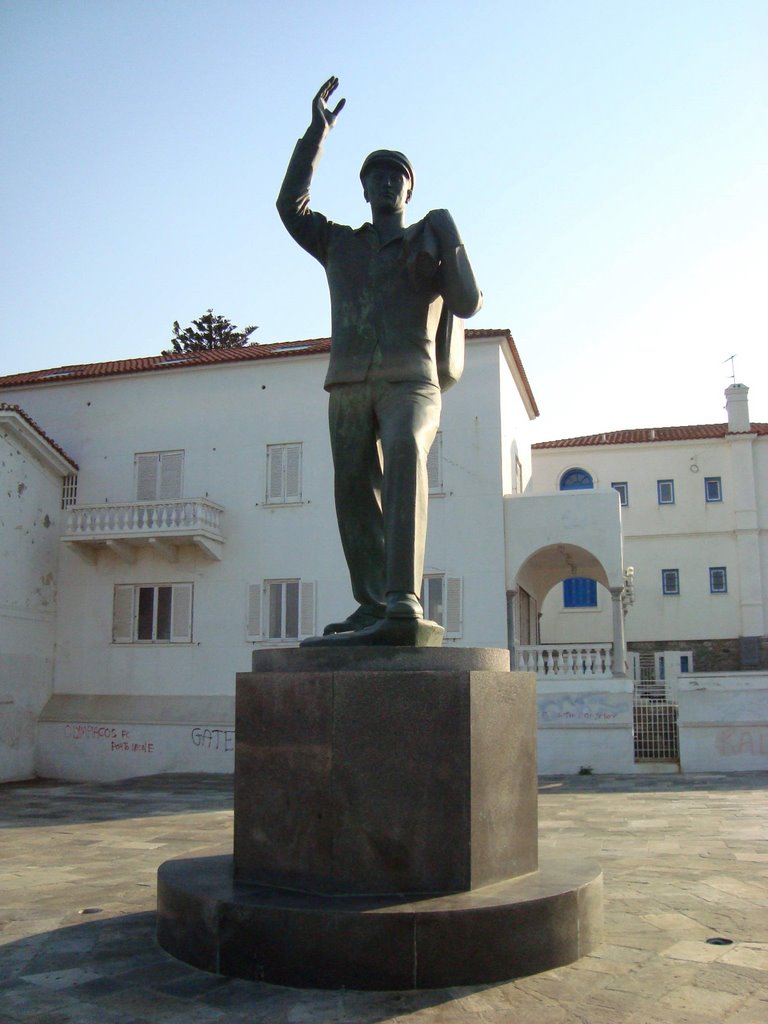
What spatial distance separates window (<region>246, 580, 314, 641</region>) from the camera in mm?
20719

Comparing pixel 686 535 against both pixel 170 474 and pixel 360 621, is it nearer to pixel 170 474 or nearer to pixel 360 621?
pixel 170 474

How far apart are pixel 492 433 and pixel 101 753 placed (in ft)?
36.5

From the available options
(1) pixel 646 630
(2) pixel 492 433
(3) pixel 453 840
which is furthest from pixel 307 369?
(3) pixel 453 840

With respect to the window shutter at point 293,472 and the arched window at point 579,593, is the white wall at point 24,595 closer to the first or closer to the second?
the window shutter at point 293,472

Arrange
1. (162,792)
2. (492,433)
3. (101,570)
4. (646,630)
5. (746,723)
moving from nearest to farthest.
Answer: (162,792) < (746,723) < (492,433) < (101,570) < (646,630)

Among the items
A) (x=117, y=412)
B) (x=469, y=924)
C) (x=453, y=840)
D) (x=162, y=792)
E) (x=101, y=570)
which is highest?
(x=117, y=412)

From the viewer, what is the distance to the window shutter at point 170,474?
22000mm

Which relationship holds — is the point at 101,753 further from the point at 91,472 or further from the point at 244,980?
the point at 244,980

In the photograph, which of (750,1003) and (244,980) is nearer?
(750,1003)

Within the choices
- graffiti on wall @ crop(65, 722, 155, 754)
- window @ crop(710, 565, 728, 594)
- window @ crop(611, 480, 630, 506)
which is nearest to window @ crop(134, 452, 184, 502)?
graffiti on wall @ crop(65, 722, 155, 754)

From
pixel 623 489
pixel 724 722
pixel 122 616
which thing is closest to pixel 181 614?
pixel 122 616

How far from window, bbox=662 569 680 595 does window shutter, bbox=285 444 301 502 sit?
1470 centimetres

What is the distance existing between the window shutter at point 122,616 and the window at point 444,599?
6884 mm

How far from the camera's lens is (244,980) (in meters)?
4.05
